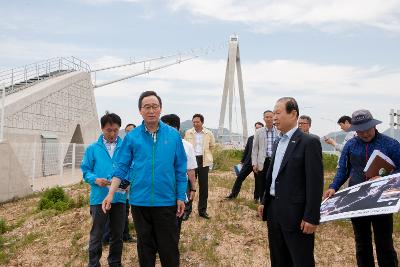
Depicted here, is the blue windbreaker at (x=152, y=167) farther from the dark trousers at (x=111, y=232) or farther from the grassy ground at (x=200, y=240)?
the grassy ground at (x=200, y=240)

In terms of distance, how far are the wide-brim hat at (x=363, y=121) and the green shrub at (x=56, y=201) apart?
6.46m

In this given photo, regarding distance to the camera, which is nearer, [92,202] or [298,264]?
[298,264]

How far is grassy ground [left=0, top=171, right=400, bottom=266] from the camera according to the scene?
5332 mm

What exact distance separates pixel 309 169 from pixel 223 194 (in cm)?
613

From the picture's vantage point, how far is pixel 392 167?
3.71m

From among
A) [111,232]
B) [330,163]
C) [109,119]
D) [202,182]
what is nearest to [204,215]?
[202,182]

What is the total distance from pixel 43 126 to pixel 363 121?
16436 millimetres

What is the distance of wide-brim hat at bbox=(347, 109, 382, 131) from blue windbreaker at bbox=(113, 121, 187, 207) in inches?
61.3

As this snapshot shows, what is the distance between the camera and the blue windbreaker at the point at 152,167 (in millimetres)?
3453

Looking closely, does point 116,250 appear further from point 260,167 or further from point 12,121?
point 12,121

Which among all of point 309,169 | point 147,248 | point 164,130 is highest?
point 164,130

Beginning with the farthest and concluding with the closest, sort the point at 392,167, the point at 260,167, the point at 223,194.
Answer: the point at 223,194
the point at 260,167
the point at 392,167

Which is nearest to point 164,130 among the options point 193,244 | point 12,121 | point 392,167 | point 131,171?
point 131,171

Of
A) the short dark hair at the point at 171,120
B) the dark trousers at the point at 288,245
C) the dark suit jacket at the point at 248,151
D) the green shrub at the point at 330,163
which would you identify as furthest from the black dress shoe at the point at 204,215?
the green shrub at the point at 330,163
